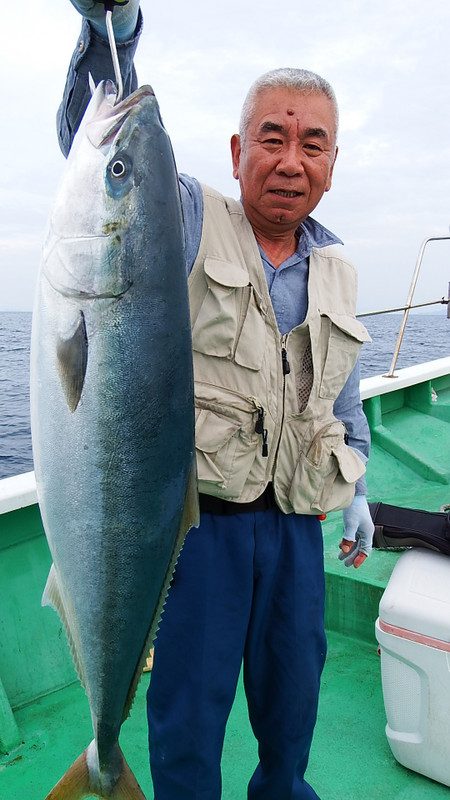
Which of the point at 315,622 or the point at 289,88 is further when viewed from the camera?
the point at 315,622

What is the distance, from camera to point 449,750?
2709 mm

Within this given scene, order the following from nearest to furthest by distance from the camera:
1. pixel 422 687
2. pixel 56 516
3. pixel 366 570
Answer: pixel 56 516, pixel 422 687, pixel 366 570

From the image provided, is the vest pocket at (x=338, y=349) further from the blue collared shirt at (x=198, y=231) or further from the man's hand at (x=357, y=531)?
the man's hand at (x=357, y=531)

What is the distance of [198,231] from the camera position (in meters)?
2.29

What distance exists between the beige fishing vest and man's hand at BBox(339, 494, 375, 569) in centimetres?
37

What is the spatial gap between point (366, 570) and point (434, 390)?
12.3ft

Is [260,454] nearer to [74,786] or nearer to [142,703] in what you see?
[74,786]

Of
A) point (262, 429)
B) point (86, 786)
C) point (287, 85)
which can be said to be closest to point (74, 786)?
point (86, 786)

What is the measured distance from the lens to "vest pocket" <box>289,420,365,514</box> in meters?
2.36

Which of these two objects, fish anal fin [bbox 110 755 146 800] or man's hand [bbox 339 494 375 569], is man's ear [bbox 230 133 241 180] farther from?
fish anal fin [bbox 110 755 146 800]

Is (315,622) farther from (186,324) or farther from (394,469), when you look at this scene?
(394,469)

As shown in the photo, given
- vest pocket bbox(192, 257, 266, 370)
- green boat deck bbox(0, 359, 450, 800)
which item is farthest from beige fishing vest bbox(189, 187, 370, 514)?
green boat deck bbox(0, 359, 450, 800)

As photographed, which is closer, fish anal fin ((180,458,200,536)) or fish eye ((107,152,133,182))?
fish eye ((107,152,133,182))

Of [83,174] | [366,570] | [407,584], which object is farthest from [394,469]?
[83,174]
